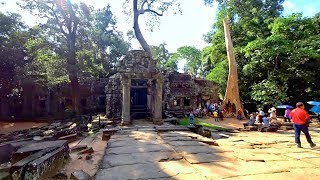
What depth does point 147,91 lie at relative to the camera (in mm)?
19750

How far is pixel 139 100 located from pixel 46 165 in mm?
15575

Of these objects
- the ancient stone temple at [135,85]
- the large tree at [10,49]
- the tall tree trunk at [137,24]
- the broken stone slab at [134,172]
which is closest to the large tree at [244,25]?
the tall tree trunk at [137,24]

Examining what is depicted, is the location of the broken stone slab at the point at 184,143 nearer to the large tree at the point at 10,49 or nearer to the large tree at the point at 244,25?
the large tree at the point at 244,25

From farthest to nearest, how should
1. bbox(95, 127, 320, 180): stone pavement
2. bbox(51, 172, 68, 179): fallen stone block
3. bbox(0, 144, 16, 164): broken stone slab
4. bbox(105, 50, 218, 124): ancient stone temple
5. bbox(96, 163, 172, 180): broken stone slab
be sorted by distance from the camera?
1. bbox(105, 50, 218, 124): ancient stone temple
2. bbox(0, 144, 16, 164): broken stone slab
3. bbox(51, 172, 68, 179): fallen stone block
4. bbox(95, 127, 320, 180): stone pavement
5. bbox(96, 163, 172, 180): broken stone slab

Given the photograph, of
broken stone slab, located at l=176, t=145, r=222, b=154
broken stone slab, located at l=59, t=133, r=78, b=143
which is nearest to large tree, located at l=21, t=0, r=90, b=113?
broken stone slab, located at l=59, t=133, r=78, b=143

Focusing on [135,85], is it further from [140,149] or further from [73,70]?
[140,149]

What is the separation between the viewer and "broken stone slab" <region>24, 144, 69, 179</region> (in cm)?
513

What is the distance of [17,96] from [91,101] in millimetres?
7488

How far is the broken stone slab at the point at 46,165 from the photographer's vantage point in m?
5.13

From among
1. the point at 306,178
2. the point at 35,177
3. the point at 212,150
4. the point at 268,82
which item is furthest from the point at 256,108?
the point at 35,177

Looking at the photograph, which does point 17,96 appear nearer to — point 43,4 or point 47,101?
point 47,101

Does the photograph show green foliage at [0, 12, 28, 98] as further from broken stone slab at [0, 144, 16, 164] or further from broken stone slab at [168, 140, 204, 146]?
broken stone slab at [168, 140, 204, 146]

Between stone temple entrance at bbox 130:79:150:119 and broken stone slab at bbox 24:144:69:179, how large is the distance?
36.4 feet

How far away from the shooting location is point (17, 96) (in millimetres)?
26016
